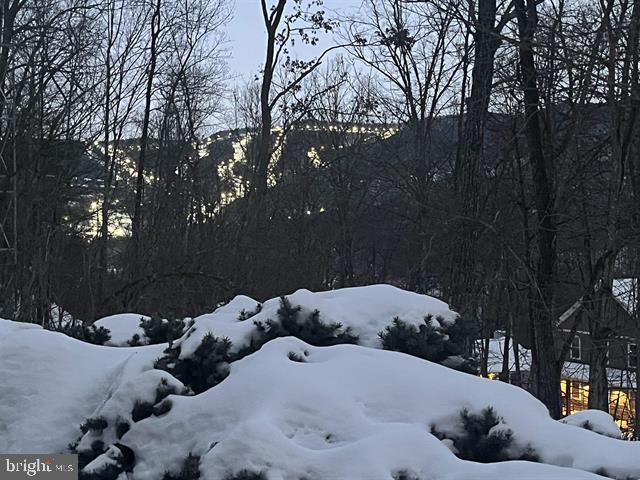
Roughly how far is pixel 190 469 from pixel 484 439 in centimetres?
123

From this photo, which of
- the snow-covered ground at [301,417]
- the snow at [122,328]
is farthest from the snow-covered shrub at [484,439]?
the snow at [122,328]

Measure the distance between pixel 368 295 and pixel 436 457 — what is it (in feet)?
6.20

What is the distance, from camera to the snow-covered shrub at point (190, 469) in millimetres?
2732

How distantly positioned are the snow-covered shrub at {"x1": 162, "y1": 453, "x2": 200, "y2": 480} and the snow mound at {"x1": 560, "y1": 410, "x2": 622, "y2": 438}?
6.41 ft

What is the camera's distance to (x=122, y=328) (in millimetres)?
5250

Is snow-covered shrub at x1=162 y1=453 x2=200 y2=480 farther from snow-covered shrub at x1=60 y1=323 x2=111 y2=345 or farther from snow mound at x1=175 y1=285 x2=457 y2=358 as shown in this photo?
snow-covered shrub at x1=60 y1=323 x2=111 y2=345

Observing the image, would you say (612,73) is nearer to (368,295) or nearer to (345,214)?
(368,295)

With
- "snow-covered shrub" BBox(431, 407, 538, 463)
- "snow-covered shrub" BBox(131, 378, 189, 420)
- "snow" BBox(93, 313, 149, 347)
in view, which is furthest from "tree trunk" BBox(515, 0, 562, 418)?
"snow-covered shrub" BBox(131, 378, 189, 420)

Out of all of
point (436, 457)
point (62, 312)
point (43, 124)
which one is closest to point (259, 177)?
point (43, 124)

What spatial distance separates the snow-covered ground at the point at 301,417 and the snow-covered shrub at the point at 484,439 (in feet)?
0.06

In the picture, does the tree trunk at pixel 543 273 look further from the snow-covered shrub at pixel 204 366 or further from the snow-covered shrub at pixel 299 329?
the snow-covered shrub at pixel 204 366

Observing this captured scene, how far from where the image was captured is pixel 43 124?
978 cm
